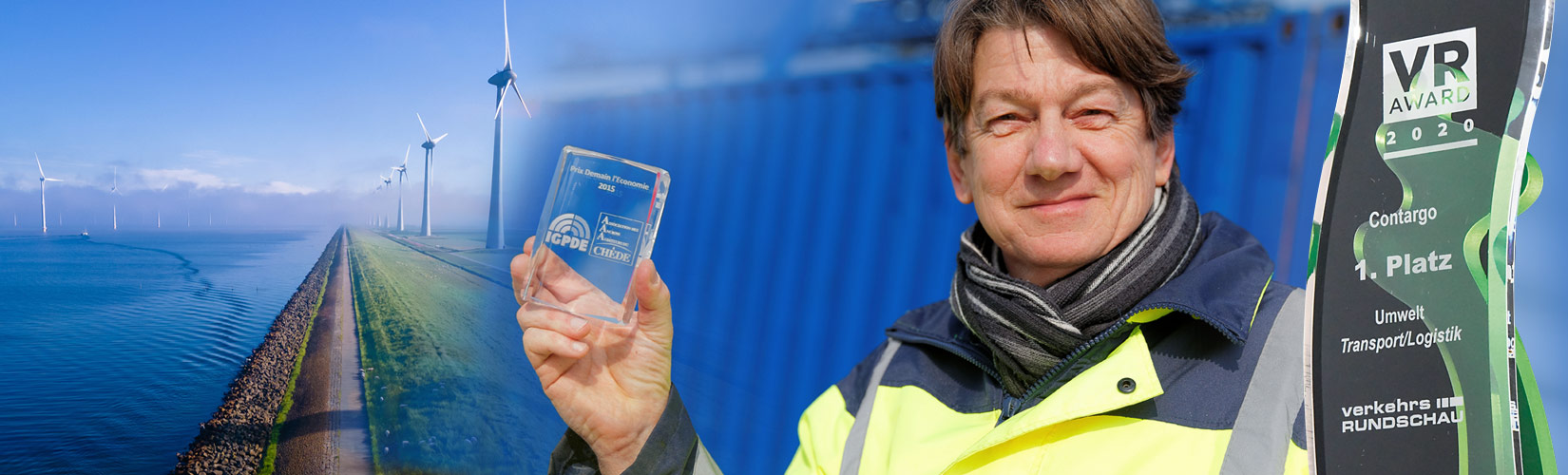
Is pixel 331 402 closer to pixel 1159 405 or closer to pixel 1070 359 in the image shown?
pixel 1070 359

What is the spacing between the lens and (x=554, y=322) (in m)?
2.04

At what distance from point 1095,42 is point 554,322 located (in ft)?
4.64

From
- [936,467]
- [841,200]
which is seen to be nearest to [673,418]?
[936,467]

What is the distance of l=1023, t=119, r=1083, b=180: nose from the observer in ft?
6.53

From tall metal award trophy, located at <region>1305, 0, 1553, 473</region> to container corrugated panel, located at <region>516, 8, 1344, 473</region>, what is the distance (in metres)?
2.58

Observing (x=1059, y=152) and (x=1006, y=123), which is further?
(x=1006, y=123)

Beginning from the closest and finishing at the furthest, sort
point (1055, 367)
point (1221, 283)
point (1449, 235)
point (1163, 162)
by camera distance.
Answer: point (1449, 235) < point (1221, 283) < point (1055, 367) < point (1163, 162)

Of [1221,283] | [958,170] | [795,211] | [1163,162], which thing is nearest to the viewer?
[1221,283]

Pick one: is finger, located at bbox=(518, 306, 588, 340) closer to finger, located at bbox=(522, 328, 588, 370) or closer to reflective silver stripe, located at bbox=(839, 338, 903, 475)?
finger, located at bbox=(522, 328, 588, 370)

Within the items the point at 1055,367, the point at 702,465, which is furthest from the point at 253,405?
the point at 1055,367

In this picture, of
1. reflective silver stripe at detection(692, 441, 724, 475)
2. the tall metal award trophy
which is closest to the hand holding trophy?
reflective silver stripe at detection(692, 441, 724, 475)

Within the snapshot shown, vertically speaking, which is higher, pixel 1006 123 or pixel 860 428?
pixel 1006 123

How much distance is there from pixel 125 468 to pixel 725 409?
2368mm

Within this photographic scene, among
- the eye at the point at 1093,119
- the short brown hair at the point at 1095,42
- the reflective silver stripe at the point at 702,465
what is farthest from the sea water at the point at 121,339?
the eye at the point at 1093,119
